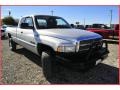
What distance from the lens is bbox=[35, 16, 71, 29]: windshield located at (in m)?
5.96

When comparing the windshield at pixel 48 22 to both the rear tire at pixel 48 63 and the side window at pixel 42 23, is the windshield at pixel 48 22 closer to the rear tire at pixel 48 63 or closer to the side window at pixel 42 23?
the side window at pixel 42 23

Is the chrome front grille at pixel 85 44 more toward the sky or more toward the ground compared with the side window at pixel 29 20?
more toward the ground

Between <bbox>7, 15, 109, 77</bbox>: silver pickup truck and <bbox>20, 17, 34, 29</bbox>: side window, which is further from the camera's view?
<bbox>20, 17, 34, 29</bbox>: side window

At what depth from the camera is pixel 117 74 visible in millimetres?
5586

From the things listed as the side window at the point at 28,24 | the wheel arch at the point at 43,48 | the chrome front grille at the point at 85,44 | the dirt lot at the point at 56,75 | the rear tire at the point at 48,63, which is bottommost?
the dirt lot at the point at 56,75

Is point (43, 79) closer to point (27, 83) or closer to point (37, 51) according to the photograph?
point (27, 83)

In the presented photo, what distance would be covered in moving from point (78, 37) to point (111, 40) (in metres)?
8.19

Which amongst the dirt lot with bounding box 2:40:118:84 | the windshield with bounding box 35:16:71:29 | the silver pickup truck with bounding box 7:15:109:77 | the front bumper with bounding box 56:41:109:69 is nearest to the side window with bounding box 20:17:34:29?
the silver pickup truck with bounding box 7:15:109:77

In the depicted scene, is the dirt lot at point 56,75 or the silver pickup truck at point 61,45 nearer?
the silver pickup truck at point 61,45

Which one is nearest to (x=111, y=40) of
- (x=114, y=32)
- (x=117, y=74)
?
(x=114, y=32)

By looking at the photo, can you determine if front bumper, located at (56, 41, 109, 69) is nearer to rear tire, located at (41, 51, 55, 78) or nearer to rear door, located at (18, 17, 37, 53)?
rear tire, located at (41, 51, 55, 78)

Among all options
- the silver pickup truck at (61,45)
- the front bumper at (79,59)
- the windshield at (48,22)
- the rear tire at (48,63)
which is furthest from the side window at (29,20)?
the front bumper at (79,59)

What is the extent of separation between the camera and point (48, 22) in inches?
243

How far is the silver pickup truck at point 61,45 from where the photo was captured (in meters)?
4.62
